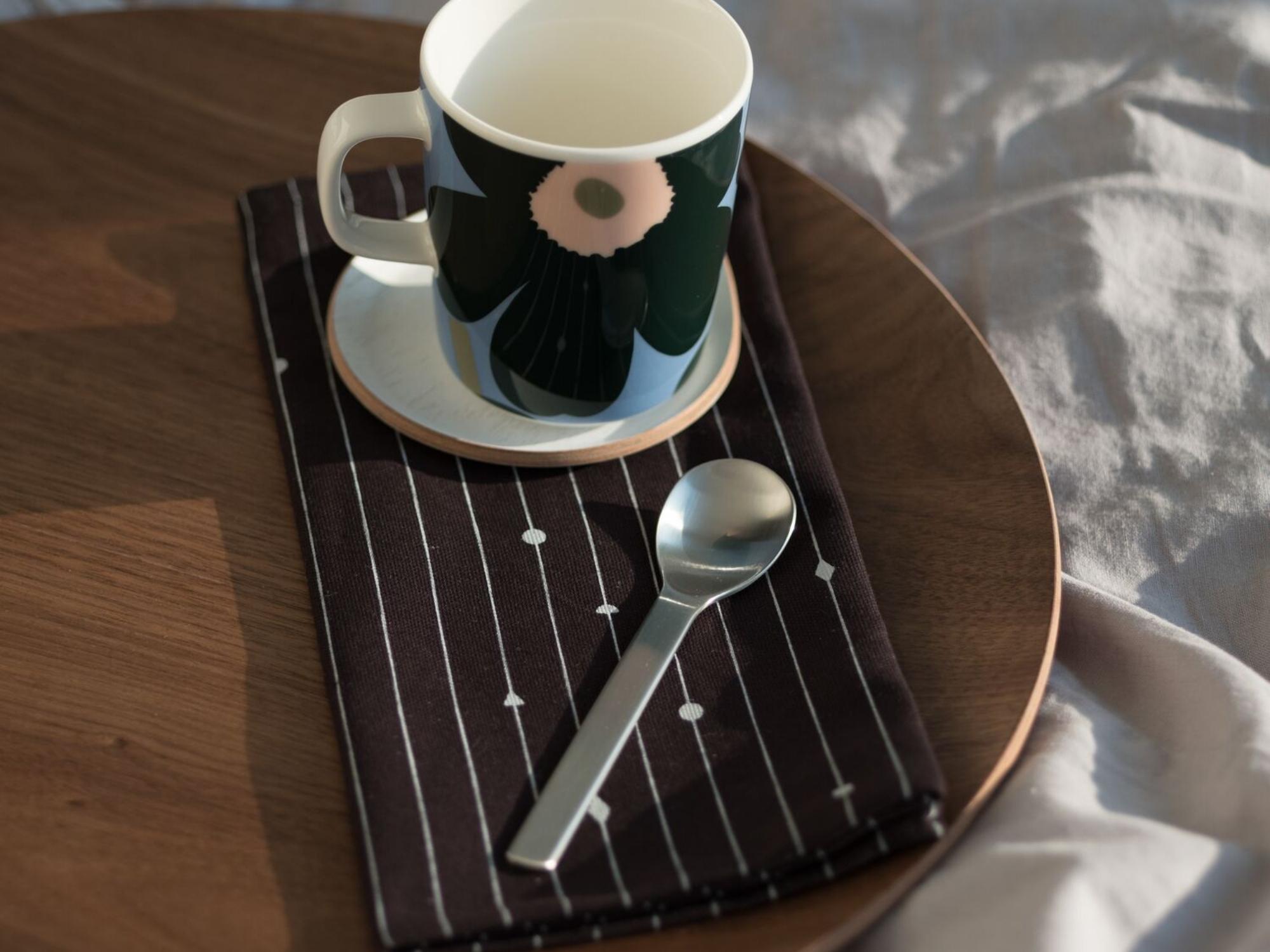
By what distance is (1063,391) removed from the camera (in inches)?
24.2

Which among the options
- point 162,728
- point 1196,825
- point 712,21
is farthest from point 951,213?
point 162,728

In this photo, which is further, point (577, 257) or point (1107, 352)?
point (1107, 352)

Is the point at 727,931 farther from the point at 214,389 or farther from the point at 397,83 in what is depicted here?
the point at 397,83

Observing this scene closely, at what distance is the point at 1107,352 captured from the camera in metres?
0.62

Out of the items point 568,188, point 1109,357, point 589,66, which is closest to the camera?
point 568,188

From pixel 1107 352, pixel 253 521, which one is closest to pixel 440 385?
pixel 253 521

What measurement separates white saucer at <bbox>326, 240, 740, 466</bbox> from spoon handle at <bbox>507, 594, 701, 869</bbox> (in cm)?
9

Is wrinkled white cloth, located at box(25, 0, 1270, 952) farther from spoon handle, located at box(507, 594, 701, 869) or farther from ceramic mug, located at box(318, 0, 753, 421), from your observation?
ceramic mug, located at box(318, 0, 753, 421)

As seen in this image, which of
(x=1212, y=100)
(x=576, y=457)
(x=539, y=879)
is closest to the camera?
(x=539, y=879)

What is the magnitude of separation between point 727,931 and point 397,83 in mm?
507

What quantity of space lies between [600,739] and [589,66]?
0.28 metres

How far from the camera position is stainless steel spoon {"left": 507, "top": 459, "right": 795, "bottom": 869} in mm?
395

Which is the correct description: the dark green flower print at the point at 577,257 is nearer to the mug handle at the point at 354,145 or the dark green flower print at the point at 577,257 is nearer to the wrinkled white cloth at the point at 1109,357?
the mug handle at the point at 354,145

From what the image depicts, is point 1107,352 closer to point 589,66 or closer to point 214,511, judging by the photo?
point 589,66
